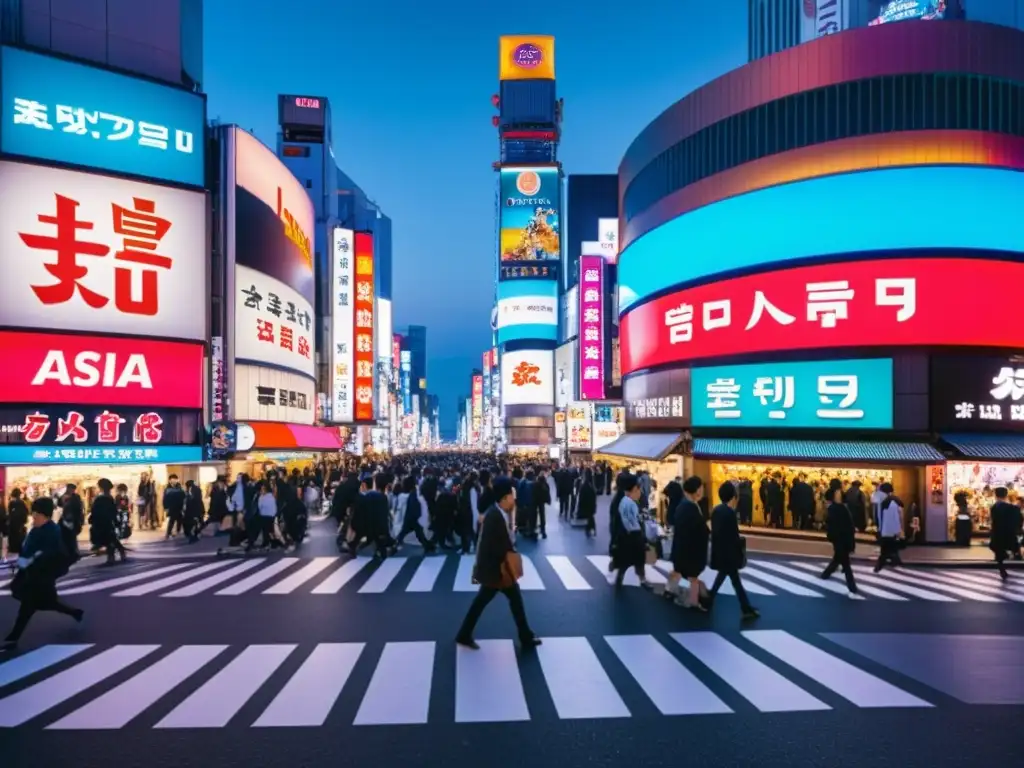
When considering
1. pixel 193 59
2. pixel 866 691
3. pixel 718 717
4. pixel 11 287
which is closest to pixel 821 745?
pixel 718 717

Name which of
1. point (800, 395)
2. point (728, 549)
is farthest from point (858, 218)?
point (728, 549)

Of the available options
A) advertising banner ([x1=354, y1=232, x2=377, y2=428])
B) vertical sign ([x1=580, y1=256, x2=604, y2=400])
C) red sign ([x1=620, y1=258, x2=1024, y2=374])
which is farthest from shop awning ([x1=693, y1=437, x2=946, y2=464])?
advertising banner ([x1=354, y1=232, x2=377, y2=428])

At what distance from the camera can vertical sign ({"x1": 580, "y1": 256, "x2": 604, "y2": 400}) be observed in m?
42.3

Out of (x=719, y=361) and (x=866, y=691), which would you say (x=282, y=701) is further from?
(x=719, y=361)

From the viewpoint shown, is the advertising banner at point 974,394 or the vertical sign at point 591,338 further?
the vertical sign at point 591,338

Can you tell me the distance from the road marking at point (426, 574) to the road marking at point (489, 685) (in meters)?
3.51

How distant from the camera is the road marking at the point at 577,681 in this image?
6004 millimetres

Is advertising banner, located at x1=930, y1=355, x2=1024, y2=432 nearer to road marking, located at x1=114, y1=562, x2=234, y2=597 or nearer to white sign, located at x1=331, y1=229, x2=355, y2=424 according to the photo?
road marking, located at x1=114, y1=562, x2=234, y2=597

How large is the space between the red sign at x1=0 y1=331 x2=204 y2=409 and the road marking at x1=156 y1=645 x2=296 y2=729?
1671 centimetres

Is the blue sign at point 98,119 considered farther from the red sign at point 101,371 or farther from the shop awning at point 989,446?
the shop awning at point 989,446

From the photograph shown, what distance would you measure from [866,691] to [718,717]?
5.34 feet

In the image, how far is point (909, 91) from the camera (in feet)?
61.0

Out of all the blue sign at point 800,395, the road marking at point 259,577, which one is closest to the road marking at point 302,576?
the road marking at point 259,577

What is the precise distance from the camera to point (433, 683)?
6.70m
